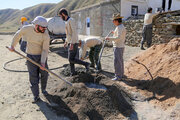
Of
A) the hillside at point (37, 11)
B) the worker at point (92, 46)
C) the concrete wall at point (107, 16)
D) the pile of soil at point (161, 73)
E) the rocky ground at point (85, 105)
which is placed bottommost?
the rocky ground at point (85, 105)

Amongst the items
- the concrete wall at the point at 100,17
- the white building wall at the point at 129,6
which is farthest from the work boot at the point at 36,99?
the concrete wall at the point at 100,17

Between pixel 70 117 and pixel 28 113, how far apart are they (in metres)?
0.81

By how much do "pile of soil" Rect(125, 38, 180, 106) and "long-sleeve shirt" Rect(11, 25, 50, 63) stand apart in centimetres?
257

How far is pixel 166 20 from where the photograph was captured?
329 inches

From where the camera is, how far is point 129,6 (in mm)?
12852

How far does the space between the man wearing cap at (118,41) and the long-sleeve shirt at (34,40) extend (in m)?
1.72

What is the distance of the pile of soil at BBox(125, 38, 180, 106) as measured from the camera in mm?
3464

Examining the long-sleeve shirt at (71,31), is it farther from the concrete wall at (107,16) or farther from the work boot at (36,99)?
the concrete wall at (107,16)

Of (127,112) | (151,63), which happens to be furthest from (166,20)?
(127,112)

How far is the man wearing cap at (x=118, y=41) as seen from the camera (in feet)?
12.8

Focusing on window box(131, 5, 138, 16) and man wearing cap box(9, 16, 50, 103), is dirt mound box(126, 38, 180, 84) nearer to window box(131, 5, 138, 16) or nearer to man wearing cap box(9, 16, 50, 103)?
man wearing cap box(9, 16, 50, 103)

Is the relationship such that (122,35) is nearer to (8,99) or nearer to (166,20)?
(8,99)

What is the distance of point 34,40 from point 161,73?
3.35 metres

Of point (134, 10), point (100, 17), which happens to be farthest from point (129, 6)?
point (100, 17)
